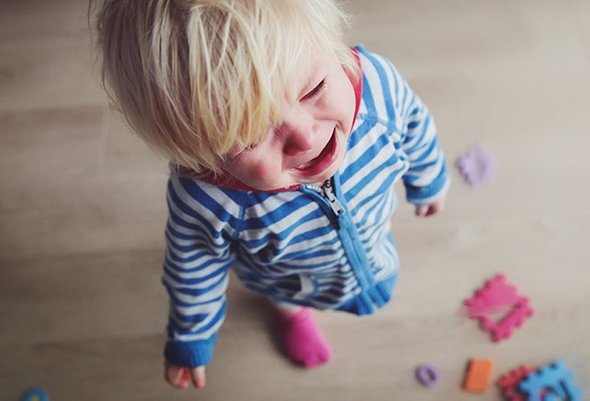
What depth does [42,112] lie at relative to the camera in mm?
1209

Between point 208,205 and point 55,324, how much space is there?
23.0 inches

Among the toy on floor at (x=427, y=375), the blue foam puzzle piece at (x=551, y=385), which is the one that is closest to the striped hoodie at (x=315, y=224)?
the toy on floor at (x=427, y=375)

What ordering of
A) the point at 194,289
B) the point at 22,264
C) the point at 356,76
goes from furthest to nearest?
the point at 22,264 → the point at 194,289 → the point at 356,76

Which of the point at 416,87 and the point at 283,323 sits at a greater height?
the point at 416,87

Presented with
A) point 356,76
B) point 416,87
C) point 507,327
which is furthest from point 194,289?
point 416,87

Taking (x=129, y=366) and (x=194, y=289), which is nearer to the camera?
(x=194, y=289)

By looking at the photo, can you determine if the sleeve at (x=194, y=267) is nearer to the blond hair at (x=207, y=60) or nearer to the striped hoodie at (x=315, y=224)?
the striped hoodie at (x=315, y=224)

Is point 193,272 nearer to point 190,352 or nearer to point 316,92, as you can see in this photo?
point 190,352

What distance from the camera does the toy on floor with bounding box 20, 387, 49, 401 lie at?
991 millimetres

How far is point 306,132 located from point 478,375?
64 centimetres

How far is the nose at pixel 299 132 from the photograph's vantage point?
47cm

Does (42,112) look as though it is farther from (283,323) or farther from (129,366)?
(283,323)

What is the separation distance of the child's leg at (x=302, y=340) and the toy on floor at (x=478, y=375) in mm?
218

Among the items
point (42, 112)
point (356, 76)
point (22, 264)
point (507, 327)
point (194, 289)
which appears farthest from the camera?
point (42, 112)
